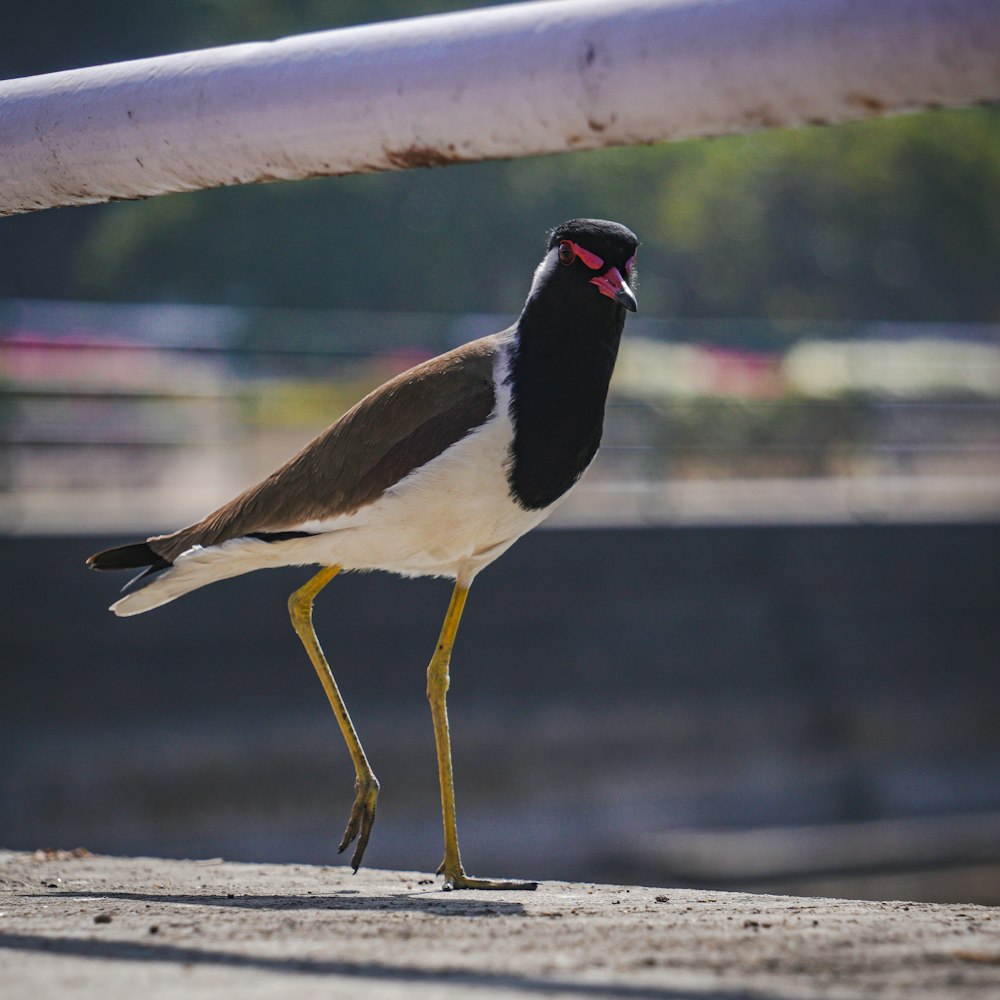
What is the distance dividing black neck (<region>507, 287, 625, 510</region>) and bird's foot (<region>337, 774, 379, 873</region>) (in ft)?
2.96

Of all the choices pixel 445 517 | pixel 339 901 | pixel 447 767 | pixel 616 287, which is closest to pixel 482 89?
pixel 616 287

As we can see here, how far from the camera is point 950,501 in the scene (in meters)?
13.9

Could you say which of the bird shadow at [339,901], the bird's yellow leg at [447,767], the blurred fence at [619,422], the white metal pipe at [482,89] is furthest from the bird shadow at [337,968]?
the blurred fence at [619,422]

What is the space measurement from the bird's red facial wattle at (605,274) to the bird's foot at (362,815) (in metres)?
1.41

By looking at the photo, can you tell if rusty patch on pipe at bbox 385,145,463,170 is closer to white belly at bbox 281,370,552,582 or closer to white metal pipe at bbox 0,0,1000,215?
white metal pipe at bbox 0,0,1000,215

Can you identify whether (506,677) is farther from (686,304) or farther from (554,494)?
(686,304)

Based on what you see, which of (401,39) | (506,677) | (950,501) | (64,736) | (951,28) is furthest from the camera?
(950,501)

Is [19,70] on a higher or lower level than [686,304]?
higher

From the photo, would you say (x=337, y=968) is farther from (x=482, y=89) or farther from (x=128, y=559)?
(x=128, y=559)

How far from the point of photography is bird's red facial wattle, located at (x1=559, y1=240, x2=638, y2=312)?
376cm

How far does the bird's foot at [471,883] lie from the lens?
3865 mm

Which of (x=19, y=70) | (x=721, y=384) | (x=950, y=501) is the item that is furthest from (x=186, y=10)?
(x=950, y=501)

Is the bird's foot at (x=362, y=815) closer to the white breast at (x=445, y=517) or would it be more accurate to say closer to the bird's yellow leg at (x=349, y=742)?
the bird's yellow leg at (x=349, y=742)

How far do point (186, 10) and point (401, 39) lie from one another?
42264mm
